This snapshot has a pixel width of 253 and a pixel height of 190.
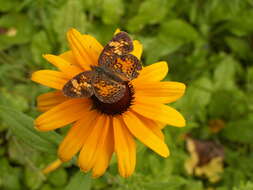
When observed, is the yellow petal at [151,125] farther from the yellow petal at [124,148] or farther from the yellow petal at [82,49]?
the yellow petal at [82,49]

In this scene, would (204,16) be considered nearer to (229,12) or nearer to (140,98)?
(229,12)

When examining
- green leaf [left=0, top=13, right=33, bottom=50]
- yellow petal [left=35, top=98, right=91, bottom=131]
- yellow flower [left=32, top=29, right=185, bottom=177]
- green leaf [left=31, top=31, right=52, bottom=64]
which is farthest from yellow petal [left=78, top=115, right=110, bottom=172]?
green leaf [left=0, top=13, right=33, bottom=50]

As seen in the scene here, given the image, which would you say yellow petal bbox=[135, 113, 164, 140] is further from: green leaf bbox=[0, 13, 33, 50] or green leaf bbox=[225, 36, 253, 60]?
green leaf bbox=[225, 36, 253, 60]

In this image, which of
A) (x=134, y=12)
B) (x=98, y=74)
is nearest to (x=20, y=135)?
(x=98, y=74)

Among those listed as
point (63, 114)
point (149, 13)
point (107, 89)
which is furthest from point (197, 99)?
point (107, 89)

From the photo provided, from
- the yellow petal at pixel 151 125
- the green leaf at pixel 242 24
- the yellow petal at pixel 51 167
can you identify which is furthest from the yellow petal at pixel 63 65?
the green leaf at pixel 242 24
